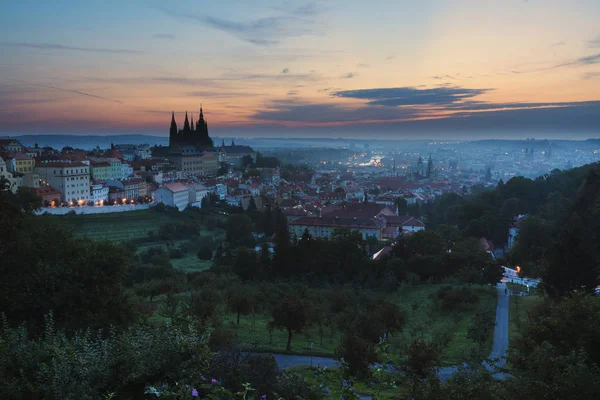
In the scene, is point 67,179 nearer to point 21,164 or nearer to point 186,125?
A: point 21,164

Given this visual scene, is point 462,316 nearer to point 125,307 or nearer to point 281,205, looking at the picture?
point 125,307

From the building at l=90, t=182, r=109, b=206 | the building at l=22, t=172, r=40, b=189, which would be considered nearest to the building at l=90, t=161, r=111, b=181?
the building at l=90, t=182, r=109, b=206

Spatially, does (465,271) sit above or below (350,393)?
below

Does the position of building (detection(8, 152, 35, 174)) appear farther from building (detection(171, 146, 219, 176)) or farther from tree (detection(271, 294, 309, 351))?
tree (detection(271, 294, 309, 351))

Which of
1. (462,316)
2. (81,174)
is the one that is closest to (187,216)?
(81,174)

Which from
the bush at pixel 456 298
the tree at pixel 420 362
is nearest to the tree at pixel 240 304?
the bush at pixel 456 298

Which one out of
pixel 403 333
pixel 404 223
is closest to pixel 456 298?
pixel 403 333
